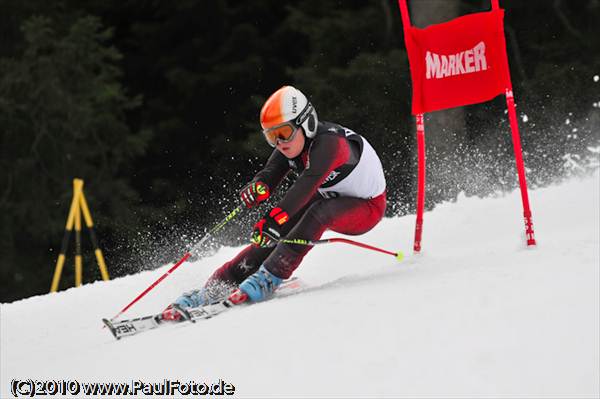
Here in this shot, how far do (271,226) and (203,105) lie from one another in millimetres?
11522

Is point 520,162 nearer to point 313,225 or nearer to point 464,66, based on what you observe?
point 464,66

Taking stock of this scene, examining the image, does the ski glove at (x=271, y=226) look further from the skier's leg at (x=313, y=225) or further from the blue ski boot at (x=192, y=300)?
the blue ski boot at (x=192, y=300)

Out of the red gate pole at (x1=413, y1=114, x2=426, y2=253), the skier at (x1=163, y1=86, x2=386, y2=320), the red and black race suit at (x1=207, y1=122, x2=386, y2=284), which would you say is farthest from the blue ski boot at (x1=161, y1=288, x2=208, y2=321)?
the red gate pole at (x1=413, y1=114, x2=426, y2=253)

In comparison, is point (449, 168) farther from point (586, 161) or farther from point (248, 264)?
point (248, 264)

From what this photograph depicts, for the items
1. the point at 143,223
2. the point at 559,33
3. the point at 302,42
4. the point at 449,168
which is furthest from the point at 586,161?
the point at 302,42

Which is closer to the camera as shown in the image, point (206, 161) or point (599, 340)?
point (599, 340)

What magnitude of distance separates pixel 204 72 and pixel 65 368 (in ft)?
40.7

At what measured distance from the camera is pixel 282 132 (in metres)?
4.74

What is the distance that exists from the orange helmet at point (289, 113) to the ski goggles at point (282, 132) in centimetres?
Answer: 1

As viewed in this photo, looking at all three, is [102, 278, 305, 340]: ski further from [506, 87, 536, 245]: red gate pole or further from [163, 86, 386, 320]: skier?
[506, 87, 536, 245]: red gate pole

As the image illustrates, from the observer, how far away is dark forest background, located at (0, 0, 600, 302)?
10.8 metres

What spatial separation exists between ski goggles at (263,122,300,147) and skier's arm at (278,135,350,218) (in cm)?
13

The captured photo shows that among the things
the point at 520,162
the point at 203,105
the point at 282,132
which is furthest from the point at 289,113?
the point at 203,105

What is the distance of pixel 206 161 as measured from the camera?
14828 millimetres
